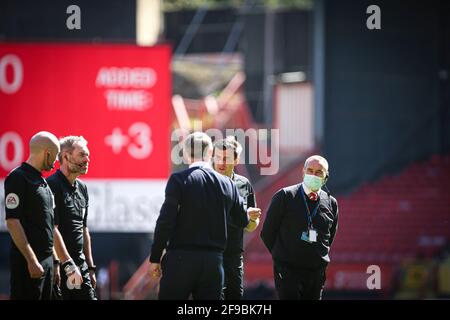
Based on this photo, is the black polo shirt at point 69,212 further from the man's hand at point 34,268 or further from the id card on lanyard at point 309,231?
the id card on lanyard at point 309,231

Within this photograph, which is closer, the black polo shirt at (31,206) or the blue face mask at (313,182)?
the black polo shirt at (31,206)

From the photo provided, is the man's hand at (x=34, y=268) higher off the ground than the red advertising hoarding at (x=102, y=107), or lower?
lower

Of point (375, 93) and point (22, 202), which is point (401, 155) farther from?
point (22, 202)

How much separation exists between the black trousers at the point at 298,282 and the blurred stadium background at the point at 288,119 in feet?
30.6

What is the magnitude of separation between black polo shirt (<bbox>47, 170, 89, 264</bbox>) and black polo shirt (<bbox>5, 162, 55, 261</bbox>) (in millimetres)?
506

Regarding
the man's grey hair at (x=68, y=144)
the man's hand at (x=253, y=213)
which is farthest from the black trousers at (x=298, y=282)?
the man's grey hair at (x=68, y=144)

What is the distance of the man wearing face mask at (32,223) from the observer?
24.4 feet

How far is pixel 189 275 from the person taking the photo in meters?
7.52

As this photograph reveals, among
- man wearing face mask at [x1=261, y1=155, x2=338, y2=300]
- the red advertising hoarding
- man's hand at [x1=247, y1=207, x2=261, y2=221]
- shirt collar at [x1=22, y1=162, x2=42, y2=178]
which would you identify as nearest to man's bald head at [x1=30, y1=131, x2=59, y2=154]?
shirt collar at [x1=22, y1=162, x2=42, y2=178]

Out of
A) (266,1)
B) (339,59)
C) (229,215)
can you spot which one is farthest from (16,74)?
(266,1)

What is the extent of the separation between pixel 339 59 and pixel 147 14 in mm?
4128

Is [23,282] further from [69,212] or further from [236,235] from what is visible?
[236,235]

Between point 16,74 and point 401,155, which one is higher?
point 16,74

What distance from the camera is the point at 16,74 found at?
59.9ft
